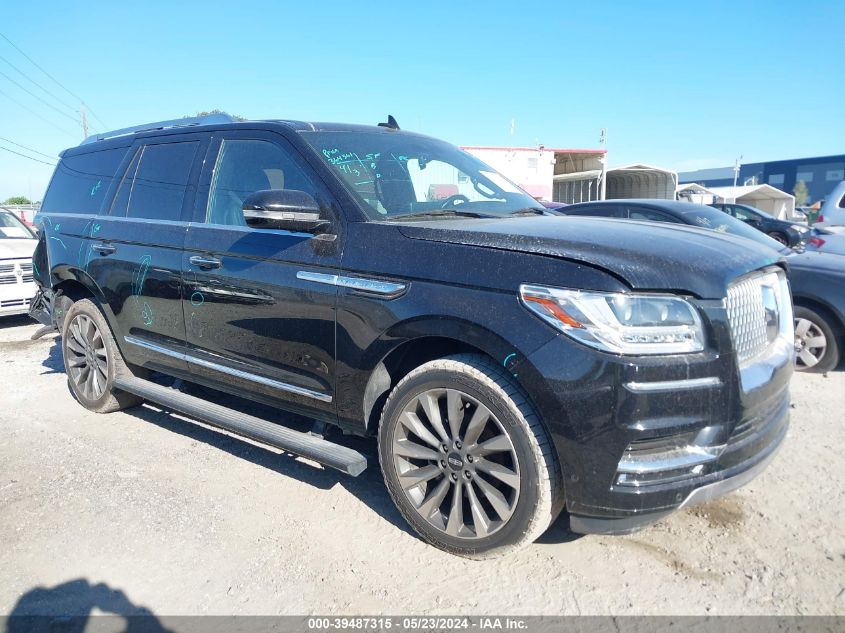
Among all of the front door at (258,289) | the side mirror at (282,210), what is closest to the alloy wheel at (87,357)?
the front door at (258,289)

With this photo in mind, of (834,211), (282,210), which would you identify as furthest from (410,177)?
(834,211)

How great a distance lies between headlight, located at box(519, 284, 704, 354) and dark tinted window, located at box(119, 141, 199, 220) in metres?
2.70

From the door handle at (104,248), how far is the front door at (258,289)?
93cm

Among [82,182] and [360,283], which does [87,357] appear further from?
[360,283]

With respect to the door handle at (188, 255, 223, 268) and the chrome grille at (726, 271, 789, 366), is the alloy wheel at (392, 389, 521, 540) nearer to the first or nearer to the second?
the chrome grille at (726, 271, 789, 366)

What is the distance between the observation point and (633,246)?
2449mm

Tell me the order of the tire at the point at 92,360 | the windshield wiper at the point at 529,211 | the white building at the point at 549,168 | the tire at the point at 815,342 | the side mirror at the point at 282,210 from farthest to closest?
the white building at the point at 549,168 < the tire at the point at 815,342 < the tire at the point at 92,360 < the windshield wiper at the point at 529,211 < the side mirror at the point at 282,210

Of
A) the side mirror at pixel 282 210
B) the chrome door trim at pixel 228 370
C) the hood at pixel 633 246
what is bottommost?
the chrome door trim at pixel 228 370

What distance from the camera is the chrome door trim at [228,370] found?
319 centimetres

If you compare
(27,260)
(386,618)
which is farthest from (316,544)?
(27,260)

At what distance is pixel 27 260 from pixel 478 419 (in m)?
8.01

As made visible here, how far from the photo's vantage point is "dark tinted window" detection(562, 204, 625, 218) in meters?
7.42

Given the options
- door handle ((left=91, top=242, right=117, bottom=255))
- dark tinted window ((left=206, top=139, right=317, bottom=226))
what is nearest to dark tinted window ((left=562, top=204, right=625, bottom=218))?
dark tinted window ((left=206, top=139, right=317, bottom=226))

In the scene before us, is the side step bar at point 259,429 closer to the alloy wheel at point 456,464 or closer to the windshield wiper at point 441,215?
the alloy wheel at point 456,464
